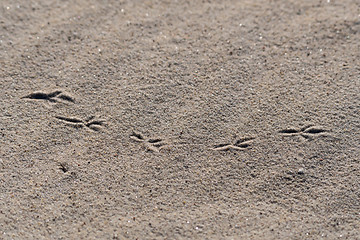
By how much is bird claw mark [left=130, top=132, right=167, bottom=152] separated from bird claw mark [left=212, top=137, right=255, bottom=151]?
0.31 metres

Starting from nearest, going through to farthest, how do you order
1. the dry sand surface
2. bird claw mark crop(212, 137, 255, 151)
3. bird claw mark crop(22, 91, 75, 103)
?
the dry sand surface, bird claw mark crop(212, 137, 255, 151), bird claw mark crop(22, 91, 75, 103)

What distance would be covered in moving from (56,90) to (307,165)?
1.55 m

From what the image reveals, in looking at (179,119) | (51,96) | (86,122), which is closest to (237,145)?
(179,119)

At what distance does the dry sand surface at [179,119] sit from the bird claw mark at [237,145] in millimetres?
13

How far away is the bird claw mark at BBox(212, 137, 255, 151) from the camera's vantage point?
2.22 metres

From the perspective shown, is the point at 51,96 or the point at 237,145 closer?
the point at 237,145

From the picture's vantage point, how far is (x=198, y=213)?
2039mm

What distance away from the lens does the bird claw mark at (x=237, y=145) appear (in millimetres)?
2221

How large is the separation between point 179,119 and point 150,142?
0.22 m

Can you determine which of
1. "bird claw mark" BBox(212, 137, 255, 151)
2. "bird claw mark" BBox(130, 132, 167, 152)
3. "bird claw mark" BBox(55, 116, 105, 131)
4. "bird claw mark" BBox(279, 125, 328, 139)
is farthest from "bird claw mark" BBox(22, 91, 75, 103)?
"bird claw mark" BBox(279, 125, 328, 139)

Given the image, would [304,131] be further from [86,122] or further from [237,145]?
[86,122]

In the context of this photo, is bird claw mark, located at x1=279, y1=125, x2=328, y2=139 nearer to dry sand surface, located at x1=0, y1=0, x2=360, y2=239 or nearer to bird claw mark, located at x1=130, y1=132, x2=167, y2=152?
dry sand surface, located at x1=0, y1=0, x2=360, y2=239

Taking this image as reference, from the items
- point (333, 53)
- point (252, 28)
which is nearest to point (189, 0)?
point (252, 28)

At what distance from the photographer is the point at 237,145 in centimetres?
223
